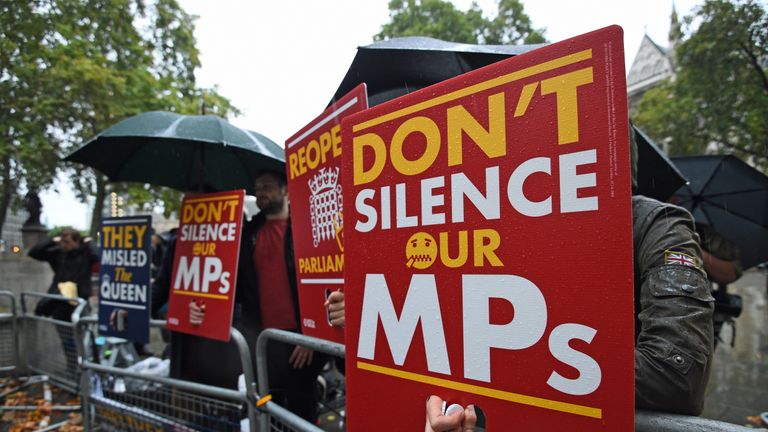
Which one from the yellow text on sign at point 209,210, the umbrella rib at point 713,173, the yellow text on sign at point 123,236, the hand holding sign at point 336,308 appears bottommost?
the hand holding sign at point 336,308

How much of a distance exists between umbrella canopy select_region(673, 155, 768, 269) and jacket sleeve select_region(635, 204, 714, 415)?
11.2ft

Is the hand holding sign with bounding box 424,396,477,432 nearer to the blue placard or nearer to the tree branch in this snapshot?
the blue placard

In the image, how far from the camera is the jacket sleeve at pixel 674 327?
1022 millimetres

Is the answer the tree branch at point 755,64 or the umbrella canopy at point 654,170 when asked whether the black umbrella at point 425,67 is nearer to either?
the umbrella canopy at point 654,170

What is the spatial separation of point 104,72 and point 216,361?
852 cm

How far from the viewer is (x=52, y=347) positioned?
527cm

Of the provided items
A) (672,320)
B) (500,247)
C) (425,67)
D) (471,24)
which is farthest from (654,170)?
(471,24)

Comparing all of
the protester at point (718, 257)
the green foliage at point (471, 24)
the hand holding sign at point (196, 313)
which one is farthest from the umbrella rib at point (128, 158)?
the green foliage at point (471, 24)

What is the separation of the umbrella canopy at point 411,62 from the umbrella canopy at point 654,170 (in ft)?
2.75

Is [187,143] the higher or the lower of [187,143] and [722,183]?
the higher

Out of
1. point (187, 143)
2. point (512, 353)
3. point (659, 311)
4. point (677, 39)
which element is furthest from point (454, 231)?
point (677, 39)

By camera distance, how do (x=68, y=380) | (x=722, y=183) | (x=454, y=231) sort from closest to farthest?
1. (x=454, y=231)
2. (x=722, y=183)
3. (x=68, y=380)

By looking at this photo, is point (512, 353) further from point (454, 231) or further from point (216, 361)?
point (216, 361)

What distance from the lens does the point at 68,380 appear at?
4.99m
